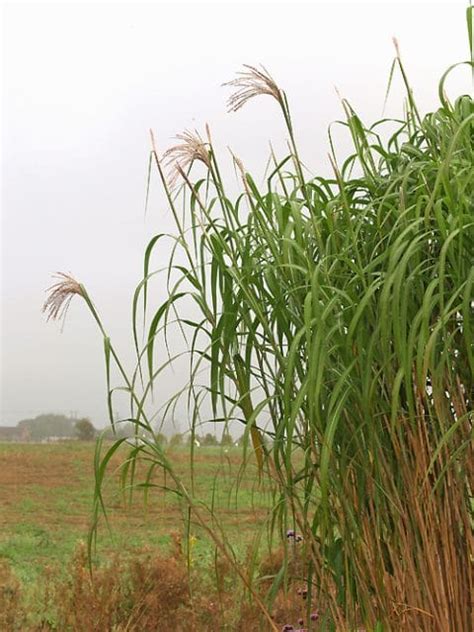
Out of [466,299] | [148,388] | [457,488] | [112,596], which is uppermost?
[466,299]

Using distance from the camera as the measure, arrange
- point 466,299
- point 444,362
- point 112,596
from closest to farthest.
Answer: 1. point 466,299
2. point 444,362
3. point 112,596

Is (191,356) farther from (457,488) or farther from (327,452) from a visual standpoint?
(457,488)

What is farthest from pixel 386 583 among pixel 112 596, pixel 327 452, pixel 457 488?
pixel 112 596

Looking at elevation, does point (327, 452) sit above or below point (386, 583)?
above

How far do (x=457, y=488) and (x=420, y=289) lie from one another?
402mm

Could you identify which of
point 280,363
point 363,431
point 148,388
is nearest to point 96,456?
point 148,388

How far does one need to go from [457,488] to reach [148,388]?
642 millimetres

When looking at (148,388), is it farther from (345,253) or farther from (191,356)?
(345,253)

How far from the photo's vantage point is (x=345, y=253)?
5.91 feet

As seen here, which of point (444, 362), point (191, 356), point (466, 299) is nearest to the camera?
point (466, 299)

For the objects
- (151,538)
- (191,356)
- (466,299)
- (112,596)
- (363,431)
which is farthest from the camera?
(151,538)

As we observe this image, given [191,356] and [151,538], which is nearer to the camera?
[191,356]

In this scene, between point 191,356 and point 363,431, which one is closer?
point 363,431

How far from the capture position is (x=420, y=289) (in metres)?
1.80
